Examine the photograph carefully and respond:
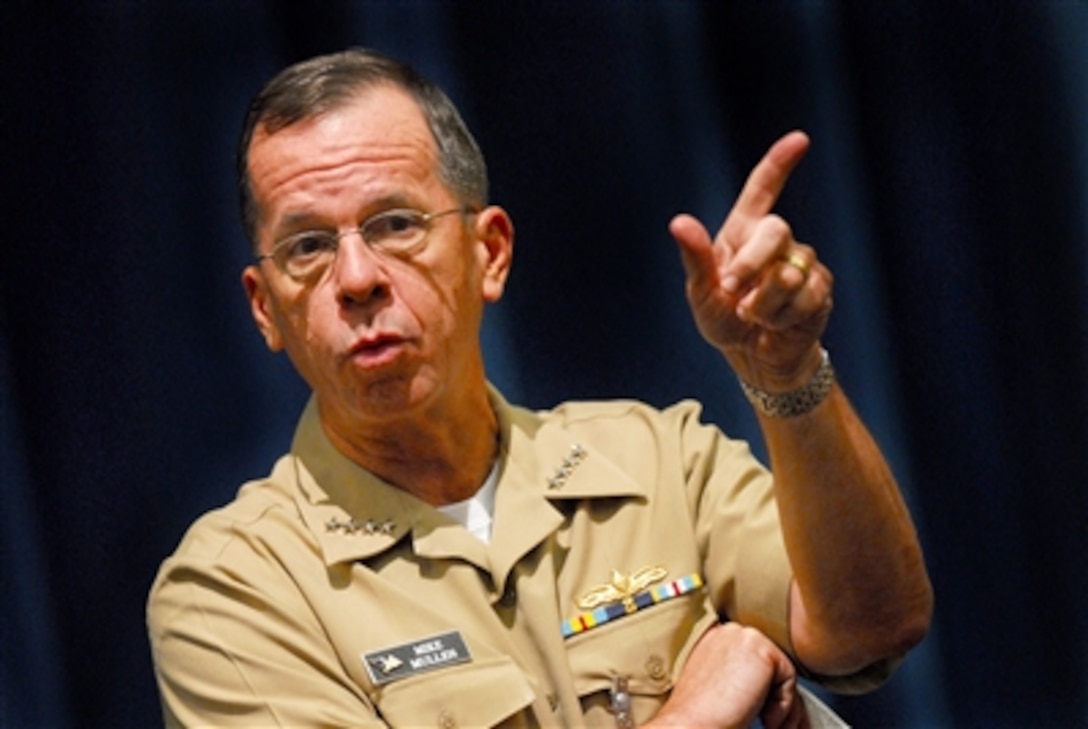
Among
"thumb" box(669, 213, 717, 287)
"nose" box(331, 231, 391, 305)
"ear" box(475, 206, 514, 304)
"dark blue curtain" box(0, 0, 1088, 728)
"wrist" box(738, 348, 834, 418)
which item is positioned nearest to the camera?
"thumb" box(669, 213, 717, 287)

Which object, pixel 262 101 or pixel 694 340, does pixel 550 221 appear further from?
pixel 262 101

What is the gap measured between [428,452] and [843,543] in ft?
1.78

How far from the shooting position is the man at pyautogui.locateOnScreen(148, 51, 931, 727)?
2.11 meters

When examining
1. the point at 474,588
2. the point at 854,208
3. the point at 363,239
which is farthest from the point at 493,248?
the point at 854,208

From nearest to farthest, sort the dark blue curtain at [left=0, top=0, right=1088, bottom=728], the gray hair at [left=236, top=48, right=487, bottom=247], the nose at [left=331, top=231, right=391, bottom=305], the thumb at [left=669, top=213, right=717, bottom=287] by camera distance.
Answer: the thumb at [left=669, top=213, right=717, bottom=287], the nose at [left=331, top=231, right=391, bottom=305], the gray hair at [left=236, top=48, right=487, bottom=247], the dark blue curtain at [left=0, top=0, right=1088, bottom=728]

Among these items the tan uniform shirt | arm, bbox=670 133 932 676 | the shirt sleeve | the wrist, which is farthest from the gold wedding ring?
the shirt sleeve

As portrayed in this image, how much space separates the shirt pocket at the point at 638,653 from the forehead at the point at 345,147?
1.99ft

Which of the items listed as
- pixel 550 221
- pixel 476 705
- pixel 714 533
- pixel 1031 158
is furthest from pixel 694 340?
pixel 476 705

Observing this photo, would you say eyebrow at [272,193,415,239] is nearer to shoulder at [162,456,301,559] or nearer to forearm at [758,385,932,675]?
shoulder at [162,456,301,559]

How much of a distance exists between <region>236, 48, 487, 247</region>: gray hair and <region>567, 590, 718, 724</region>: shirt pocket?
A: 574 mm

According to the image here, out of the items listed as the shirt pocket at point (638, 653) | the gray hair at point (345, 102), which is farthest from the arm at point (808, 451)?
the gray hair at point (345, 102)

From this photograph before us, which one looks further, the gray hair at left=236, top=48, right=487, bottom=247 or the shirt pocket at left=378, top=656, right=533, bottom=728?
the gray hair at left=236, top=48, right=487, bottom=247

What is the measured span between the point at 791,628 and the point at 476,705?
389mm

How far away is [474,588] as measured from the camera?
223 cm
